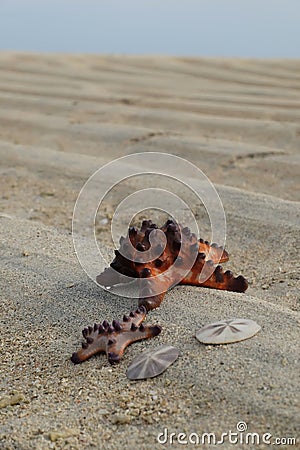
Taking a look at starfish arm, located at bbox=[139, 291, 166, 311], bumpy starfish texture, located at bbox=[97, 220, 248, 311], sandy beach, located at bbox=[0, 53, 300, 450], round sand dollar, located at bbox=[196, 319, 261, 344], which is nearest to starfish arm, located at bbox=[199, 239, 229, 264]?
bumpy starfish texture, located at bbox=[97, 220, 248, 311]

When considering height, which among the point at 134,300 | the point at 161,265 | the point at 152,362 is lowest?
the point at 152,362

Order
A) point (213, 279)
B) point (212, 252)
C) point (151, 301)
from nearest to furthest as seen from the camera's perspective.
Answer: point (151, 301)
point (213, 279)
point (212, 252)

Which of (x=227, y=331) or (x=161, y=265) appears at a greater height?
(x=161, y=265)

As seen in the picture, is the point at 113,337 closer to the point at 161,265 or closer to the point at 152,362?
the point at 152,362

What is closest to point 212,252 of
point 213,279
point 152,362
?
point 213,279

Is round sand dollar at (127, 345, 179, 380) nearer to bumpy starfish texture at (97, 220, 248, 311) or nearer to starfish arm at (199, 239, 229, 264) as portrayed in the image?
bumpy starfish texture at (97, 220, 248, 311)

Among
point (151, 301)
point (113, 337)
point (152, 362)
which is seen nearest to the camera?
point (152, 362)

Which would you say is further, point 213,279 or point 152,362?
point 213,279

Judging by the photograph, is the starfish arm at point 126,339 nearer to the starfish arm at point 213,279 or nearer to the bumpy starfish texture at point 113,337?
the bumpy starfish texture at point 113,337
